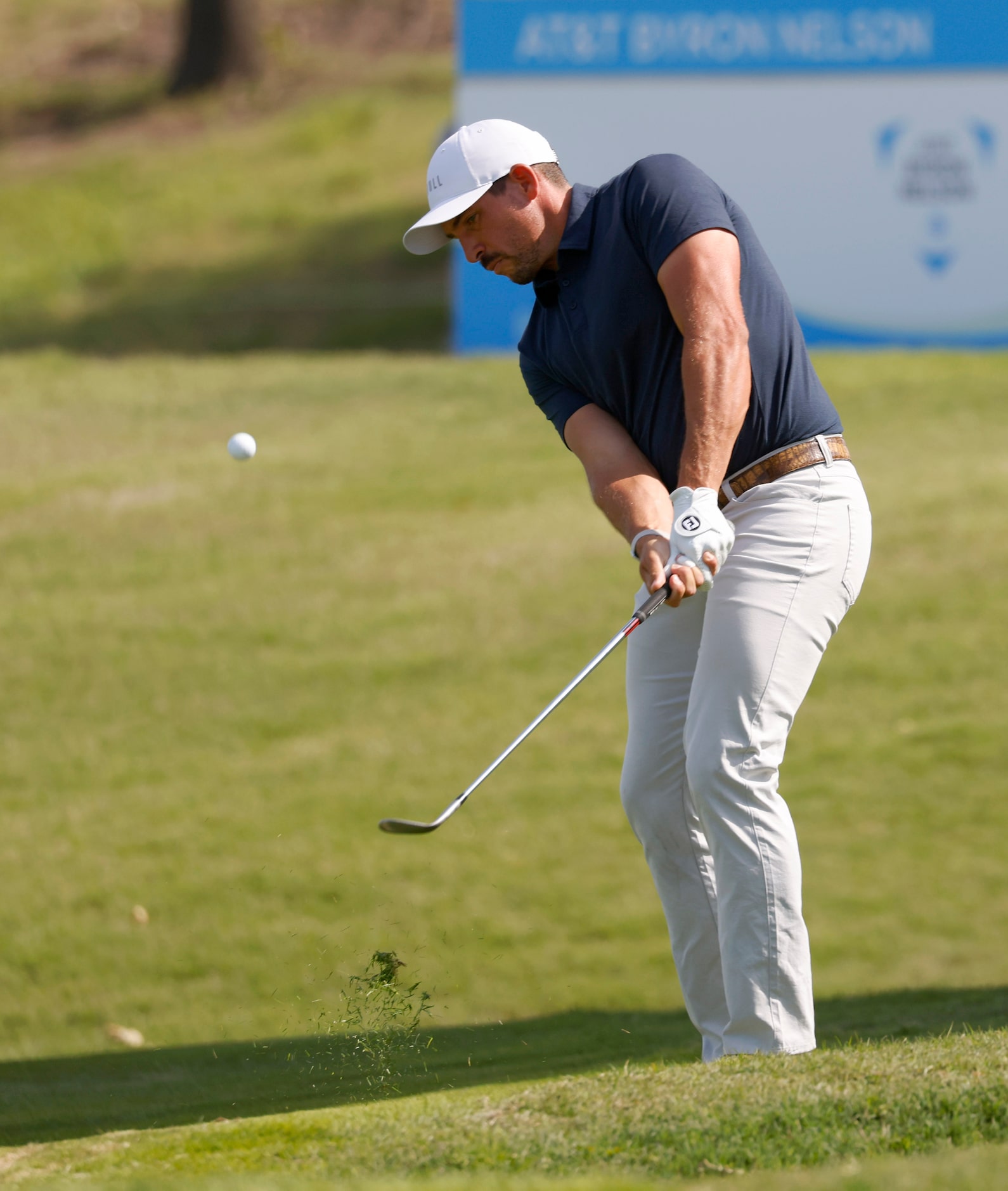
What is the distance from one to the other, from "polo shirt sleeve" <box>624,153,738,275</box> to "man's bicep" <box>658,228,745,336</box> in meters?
0.03

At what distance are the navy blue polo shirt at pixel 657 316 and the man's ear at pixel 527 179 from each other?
111 millimetres

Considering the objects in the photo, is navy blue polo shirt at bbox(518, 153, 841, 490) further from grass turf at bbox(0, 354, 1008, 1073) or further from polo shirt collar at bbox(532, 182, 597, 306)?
grass turf at bbox(0, 354, 1008, 1073)

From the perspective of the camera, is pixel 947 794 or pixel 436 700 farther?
pixel 436 700

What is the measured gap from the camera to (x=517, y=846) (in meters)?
8.11

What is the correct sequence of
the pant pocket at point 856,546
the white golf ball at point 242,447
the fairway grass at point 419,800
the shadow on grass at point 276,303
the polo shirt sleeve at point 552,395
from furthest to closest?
the shadow on grass at point 276,303, the white golf ball at point 242,447, the polo shirt sleeve at point 552,395, the fairway grass at point 419,800, the pant pocket at point 856,546

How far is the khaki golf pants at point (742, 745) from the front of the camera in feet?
12.1

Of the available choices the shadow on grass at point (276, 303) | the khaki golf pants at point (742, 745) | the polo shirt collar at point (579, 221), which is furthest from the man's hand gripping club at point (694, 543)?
the shadow on grass at point (276, 303)

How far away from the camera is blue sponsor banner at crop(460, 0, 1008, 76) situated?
56.8 feet

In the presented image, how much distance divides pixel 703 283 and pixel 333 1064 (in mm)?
2332

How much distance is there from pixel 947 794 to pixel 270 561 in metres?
5.56

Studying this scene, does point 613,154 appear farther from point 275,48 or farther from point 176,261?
point 275,48

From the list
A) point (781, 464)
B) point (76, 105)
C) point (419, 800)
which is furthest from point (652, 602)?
point (76, 105)

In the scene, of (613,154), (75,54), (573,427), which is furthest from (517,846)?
(75,54)

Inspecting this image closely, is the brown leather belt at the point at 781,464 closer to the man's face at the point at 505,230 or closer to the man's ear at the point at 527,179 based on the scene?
the man's face at the point at 505,230
